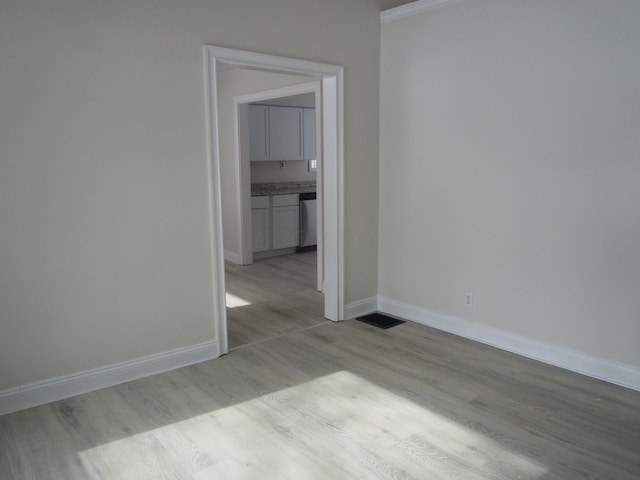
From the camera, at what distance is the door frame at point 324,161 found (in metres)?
3.41

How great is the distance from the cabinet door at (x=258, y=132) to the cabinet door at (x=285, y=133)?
0.08 metres

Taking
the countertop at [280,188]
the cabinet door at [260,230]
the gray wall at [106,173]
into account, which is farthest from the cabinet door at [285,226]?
the gray wall at [106,173]

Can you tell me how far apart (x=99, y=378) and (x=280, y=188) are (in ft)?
15.2

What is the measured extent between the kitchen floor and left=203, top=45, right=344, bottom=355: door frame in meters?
0.32

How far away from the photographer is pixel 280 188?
7.44m

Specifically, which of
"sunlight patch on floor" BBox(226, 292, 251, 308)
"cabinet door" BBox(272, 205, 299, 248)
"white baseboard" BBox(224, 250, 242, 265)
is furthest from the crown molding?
"white baseboard" BBox(224, 250, 242, 265)

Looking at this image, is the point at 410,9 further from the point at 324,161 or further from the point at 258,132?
the point at 258,132

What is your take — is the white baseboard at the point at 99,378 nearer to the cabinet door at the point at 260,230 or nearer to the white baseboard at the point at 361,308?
the white baseboard at the point at 361,308

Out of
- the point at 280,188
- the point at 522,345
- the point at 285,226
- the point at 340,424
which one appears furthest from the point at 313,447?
the point at 280,188

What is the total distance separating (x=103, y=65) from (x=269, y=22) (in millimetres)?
1207

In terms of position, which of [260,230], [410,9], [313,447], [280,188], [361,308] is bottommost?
[313,447]

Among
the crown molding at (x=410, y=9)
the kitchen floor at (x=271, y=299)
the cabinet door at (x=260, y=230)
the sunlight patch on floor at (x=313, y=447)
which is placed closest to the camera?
the sunlight patch on floor at (x=313, y=447)

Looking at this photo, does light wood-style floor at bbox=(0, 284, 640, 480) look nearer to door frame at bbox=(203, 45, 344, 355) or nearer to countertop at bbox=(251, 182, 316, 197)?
door frame at bbox=(203, 45, 344, 355)

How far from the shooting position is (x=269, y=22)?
3.60 meters
